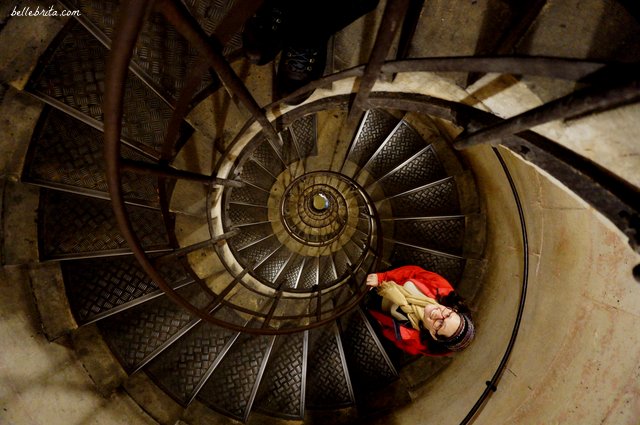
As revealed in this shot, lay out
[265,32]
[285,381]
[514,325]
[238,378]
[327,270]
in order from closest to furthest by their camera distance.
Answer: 1. [265,32]
2. [514,325]
3. [238,378]
4. [285,381]
5. [327,270]

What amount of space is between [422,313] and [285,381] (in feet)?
5.85

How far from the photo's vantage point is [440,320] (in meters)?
2.81

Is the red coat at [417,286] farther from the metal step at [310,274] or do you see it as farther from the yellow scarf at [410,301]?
the metal step at [310,274]

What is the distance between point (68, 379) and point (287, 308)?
2.34 meters

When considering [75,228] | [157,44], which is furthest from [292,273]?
[157,44]

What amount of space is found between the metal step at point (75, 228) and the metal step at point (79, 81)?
2.28 feet

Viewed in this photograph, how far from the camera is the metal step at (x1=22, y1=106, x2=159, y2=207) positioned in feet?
7.59

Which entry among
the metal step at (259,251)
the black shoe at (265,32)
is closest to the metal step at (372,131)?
the metal step at (259,251)

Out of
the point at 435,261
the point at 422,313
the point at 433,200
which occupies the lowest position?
the point at 422,313

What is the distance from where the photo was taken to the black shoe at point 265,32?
2.20m

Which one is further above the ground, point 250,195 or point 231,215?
point 250,195

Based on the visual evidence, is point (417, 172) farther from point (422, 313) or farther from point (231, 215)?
point (231, 215)

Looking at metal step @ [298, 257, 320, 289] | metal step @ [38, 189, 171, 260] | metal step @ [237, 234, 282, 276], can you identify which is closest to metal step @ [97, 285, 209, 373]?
metal step @ [38, 189, 171, 260]

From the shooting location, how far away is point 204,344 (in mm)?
3408
